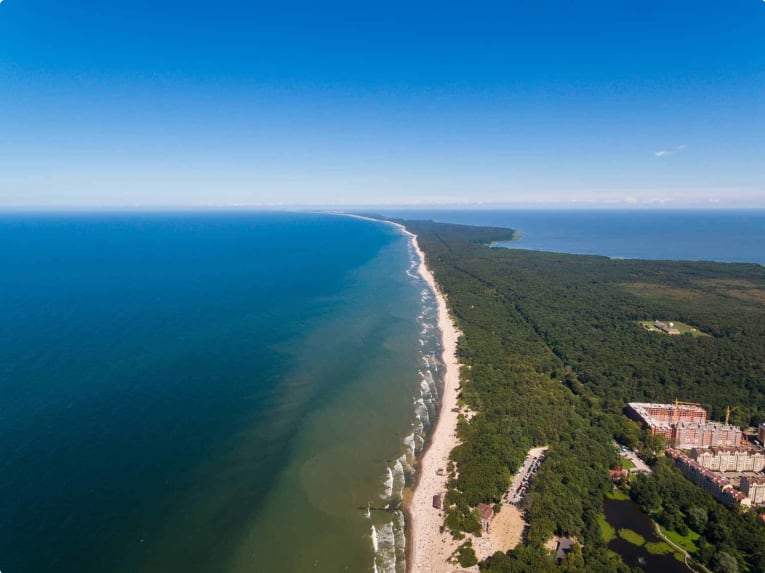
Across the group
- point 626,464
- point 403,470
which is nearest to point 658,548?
point 626,464

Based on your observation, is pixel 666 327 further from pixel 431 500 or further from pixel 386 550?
pixel 386 550

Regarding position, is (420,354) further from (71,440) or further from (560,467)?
(71,440)

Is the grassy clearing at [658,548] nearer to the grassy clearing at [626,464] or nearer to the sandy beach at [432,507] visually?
the grassy clearing at [626,464]

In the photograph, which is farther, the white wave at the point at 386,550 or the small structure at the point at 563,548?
the white wave at the point at 386,550

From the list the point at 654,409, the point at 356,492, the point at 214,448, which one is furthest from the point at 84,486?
the point at 654,409

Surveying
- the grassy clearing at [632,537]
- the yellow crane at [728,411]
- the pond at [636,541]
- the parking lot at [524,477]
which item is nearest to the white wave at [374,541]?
the parking lot at [524,477]

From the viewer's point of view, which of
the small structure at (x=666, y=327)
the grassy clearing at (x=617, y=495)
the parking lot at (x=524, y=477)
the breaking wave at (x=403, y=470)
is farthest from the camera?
the small structure at (x=666, y=327)
